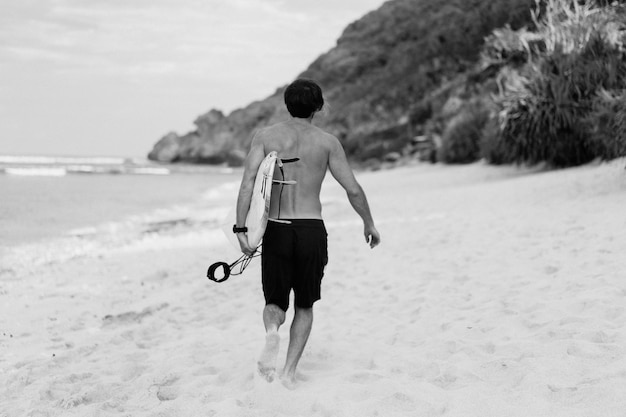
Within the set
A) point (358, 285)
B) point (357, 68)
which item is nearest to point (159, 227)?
point (358, 285)

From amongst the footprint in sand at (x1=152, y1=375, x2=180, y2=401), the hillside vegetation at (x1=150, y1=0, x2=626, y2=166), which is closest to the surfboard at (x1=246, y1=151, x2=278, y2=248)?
the hillside vegetation at (x1=150, y1=0, x2=626, y2=166)

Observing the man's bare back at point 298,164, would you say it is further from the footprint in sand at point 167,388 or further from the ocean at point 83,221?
the ocean at point 83,221

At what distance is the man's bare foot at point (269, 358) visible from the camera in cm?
331

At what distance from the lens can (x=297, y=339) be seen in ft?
11.9

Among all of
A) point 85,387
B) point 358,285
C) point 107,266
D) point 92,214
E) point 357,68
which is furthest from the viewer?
point 357,68

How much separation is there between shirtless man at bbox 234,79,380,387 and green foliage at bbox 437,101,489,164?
2114 centimetres

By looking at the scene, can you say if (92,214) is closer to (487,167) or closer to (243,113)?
(487,167)

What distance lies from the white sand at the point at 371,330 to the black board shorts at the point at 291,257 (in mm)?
535

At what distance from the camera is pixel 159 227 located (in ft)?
43.4

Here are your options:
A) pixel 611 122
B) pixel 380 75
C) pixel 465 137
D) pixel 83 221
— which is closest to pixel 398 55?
pixel 380 75

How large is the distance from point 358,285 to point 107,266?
3.93 m

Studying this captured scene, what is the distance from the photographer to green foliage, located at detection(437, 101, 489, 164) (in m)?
24.2

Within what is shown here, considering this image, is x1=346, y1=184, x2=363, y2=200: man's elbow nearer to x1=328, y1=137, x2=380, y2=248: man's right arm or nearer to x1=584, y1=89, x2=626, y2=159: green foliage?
x1=328, y1=137, x2=380, y2=248: man's right arm

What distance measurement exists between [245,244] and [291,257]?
0.29 meters
